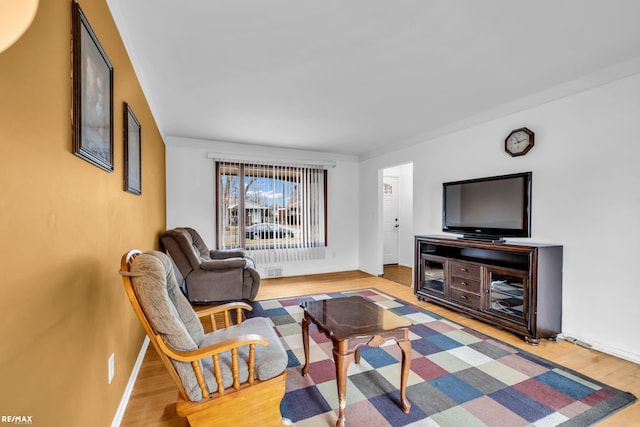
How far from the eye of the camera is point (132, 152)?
7.14ft

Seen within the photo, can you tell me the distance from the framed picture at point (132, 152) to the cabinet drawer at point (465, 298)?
11.4 ft

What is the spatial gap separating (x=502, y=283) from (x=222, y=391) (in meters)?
2.85

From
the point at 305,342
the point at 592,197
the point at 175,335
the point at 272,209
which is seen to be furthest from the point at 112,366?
the point at 592,197

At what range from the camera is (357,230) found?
6152 millimetres

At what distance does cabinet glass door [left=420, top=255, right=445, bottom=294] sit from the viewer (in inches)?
143

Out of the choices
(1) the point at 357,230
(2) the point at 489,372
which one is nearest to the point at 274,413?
(2) the point at 489,372

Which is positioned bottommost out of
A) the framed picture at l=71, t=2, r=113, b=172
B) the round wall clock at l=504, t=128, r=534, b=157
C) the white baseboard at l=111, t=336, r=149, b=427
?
the white baseboard at l=111, t=336, r=149, b=427

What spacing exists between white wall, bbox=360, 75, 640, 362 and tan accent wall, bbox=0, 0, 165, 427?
12.3 feet

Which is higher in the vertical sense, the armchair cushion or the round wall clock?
the round wall clock

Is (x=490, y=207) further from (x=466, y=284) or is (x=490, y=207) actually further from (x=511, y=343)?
(x=511, y=343)

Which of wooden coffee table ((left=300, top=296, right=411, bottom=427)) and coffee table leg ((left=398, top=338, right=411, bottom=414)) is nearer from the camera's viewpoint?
wooden coffee table ((left=300, top=296, right=411, bottom=427))

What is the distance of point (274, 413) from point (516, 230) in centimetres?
299

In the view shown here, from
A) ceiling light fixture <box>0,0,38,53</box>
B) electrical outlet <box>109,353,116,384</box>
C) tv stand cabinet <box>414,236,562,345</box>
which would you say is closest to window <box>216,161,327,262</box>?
tv stand cabinet <box>414,236,562,345</box>

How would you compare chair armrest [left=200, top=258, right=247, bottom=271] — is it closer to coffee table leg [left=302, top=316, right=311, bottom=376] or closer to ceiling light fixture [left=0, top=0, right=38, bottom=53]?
coffee table leg [left=302, top=316, right=311, bottom=376]
